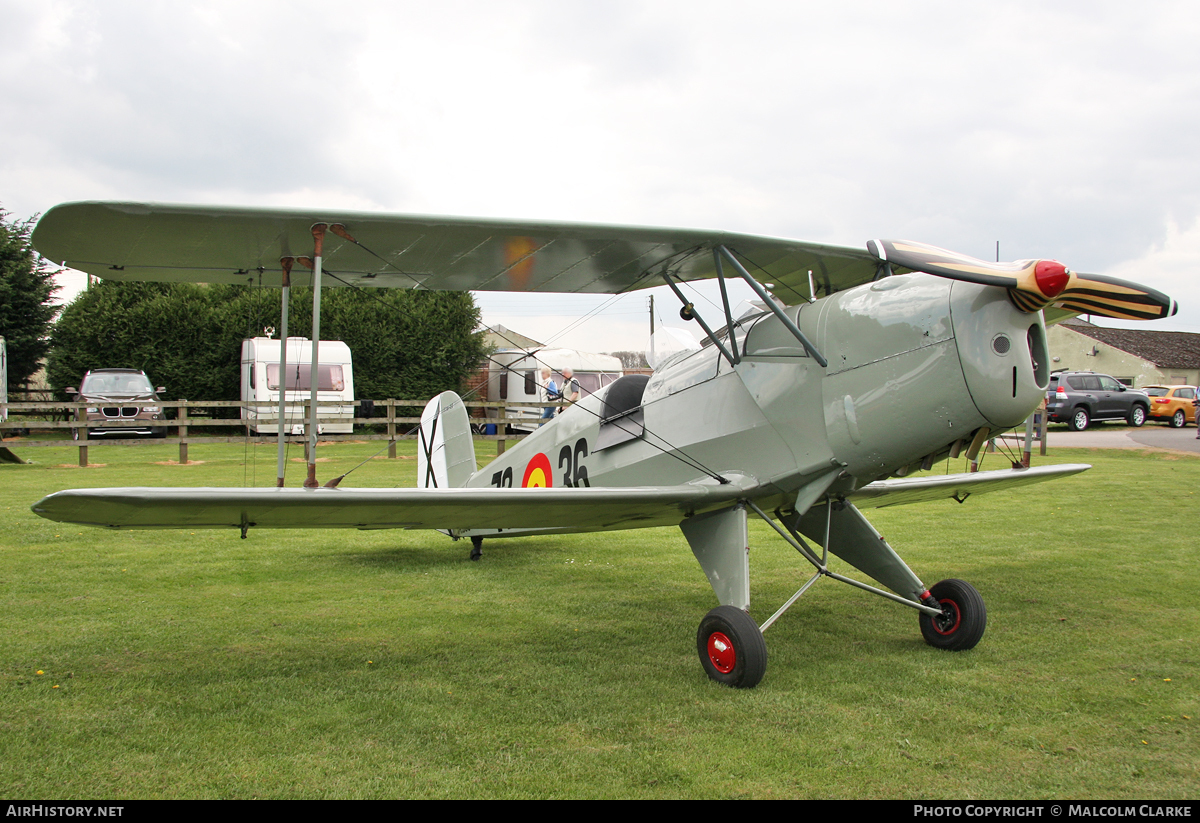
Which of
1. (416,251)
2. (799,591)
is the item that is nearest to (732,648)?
(799,591)

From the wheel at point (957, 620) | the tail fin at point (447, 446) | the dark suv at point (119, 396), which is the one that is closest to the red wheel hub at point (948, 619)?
the wheel at point (957, 620)

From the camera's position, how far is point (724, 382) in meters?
5.02

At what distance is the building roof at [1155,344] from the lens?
42875 mm

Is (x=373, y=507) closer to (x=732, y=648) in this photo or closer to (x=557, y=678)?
(x=557, y=678)

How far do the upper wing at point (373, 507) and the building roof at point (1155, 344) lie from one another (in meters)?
47.0

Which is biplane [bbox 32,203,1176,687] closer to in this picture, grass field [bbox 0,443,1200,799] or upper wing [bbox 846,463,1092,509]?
upper wing [bbox 846,463,1092,509]

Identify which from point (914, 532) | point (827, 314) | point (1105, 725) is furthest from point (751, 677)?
point (914, 532)

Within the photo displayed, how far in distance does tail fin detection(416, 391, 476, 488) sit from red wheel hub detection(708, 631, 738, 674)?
170 inches

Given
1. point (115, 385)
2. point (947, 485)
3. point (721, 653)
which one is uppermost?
point (115, 385)

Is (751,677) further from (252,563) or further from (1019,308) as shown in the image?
(252,563)

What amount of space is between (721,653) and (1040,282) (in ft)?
7.82

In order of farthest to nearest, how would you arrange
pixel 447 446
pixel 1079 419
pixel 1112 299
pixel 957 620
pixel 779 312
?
1. pixel 1079 419
2. pixel 447 446
3. pixel 957 620
4. pixel 779 312
5. pixel 1112 299

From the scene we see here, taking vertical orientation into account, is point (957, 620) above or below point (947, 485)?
below

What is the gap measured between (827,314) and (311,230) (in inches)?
121
